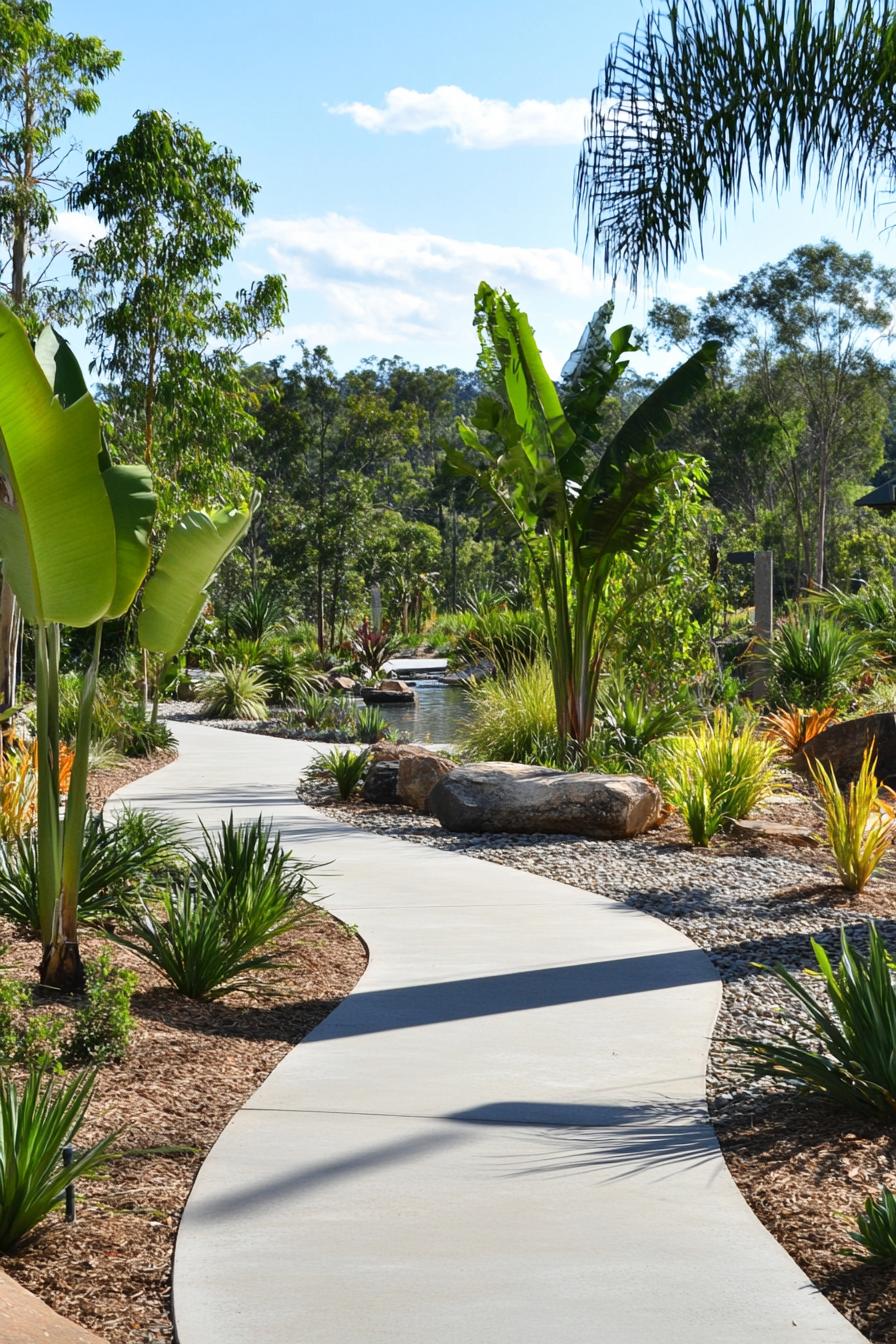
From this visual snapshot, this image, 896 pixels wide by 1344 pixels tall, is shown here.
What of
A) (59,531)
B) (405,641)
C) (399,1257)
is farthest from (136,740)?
(405,641)

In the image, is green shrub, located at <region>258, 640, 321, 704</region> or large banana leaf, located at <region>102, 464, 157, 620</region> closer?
large banana leaf, located at <region>102, 464, 157, 620</region>

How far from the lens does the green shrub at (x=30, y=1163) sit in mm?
3328

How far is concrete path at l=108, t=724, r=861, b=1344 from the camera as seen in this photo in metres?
3.07

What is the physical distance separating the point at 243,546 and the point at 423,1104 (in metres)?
46.2

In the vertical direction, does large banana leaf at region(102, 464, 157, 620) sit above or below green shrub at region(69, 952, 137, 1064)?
above

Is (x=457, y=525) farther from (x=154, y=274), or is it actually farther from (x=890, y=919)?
(x=890, y=919)

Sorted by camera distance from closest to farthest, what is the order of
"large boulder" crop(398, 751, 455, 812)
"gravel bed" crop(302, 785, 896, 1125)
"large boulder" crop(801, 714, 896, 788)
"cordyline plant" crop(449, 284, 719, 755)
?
"gravel bed" crop(302, 785, 896, 1125) → "large boulder" crop(398, 751, 455, 812) → "cordyline plant" crop(449, 284, 719, 755) → "large boulder" crop(801, 714, 896, 788)

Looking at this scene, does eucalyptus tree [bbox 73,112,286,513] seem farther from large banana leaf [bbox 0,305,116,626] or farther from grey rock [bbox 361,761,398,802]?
large banana leaf [bbox 0,305,116,626]

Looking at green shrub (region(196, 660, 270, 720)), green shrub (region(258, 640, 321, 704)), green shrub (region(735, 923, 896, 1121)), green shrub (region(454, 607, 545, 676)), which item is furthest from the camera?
green shrub (region(258, 640, 321, 704))

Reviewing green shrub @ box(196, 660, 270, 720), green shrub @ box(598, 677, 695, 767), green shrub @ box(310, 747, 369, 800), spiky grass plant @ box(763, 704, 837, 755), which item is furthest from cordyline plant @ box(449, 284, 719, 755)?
green shrub @ box(196, 660, 270, 720)

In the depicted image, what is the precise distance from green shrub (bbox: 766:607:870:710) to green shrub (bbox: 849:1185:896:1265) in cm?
1420

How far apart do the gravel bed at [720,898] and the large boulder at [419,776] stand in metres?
0.30

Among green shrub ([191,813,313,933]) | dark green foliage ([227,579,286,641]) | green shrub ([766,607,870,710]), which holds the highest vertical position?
dark green foliage ([227,579,286,641])

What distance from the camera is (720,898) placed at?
8.20m
